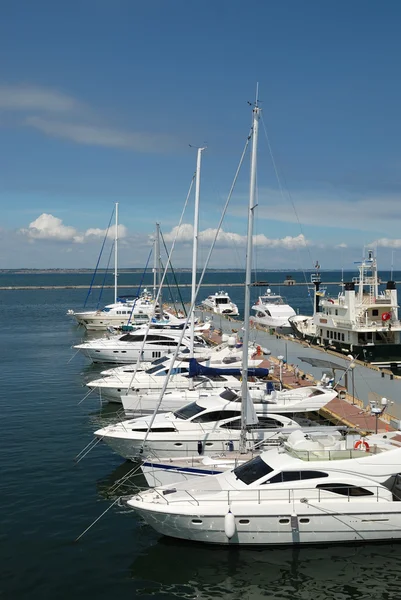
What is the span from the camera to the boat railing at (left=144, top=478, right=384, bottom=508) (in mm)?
14836

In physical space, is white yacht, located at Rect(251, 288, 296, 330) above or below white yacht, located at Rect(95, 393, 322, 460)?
above

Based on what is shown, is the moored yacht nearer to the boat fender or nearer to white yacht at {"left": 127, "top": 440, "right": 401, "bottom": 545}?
white yacht at {"left": 127, "top": 440, "right": 401, "bottom": 545}

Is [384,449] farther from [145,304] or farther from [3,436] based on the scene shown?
[145,304]

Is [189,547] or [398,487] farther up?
[398,487]

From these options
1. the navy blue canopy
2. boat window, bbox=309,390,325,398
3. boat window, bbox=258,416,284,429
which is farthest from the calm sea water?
boat window, bbox=309,390,325,398

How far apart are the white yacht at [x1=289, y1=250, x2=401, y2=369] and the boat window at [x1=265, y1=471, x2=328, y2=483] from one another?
23.4 meters

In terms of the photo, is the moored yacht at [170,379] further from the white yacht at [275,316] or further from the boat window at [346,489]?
the white yacht at [275,316]

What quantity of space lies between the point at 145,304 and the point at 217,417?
49027 millimetres

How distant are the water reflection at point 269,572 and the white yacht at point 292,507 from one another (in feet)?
0.94

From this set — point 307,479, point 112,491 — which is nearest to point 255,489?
point 307,479

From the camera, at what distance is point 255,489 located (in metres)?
15.1

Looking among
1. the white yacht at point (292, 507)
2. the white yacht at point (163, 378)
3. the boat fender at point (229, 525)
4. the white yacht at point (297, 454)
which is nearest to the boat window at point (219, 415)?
the white yacht at point (297, 454)

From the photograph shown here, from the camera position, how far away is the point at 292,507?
1471 centimetres

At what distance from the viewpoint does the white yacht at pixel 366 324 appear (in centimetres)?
3825
